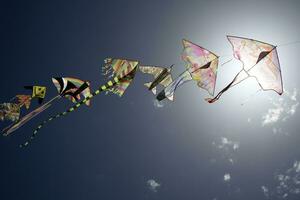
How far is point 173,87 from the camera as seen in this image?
1523 cm

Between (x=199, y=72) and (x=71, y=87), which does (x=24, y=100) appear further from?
(x=199, y=72)

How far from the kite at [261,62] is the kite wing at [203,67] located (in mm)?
986

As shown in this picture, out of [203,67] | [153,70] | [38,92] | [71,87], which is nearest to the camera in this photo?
[203,67]

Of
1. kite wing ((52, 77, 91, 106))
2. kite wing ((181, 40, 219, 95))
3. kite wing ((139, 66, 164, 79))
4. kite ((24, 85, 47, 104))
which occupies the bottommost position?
kite ((24, 85, 47, 104))

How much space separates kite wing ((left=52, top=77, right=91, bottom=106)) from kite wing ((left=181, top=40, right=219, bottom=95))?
4.80m

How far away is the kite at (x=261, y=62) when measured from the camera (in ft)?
47.1

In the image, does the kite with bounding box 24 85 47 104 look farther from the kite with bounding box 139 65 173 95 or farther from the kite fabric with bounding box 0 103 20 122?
the kite with bounding box 139 65 173 95

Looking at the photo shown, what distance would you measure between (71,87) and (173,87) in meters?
4.82

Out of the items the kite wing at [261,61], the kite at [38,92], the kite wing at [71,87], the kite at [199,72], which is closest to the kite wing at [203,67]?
the kite at [199,72]

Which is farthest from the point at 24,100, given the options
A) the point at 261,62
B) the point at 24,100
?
the point at 261,62

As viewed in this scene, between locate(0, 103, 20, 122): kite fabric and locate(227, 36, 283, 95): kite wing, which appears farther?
locate(0, 103, 20, 122): kite fabric

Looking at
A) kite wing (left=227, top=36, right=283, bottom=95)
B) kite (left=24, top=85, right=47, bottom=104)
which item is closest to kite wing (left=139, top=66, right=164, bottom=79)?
kite wing (left=227, top=36, right=283, bottom=95)

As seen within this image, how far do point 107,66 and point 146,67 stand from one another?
173 cm

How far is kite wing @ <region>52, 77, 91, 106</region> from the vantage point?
55.4 feet
